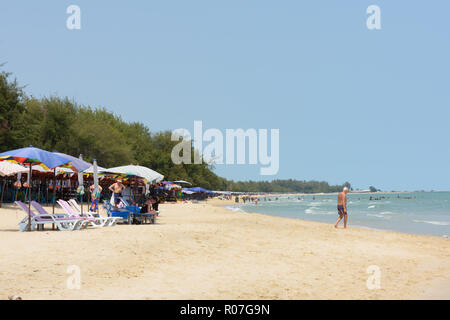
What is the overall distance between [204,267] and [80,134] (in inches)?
1359

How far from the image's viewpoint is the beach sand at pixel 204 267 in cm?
625

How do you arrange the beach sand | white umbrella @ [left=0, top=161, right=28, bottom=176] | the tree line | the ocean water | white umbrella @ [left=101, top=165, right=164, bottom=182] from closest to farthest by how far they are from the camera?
the beach sand, white umbrella @ [left=101, top=165, right=164, bottom=182], white umbrella @ [left=0, top=161, right=28, bottom=176], the ocean water, the tree line

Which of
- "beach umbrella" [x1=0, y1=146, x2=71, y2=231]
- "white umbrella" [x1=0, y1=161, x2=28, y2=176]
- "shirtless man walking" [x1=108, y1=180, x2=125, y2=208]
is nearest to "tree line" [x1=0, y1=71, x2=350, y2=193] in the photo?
"white umbrella" [x1=0, y1=161, x2=28, y2=176]

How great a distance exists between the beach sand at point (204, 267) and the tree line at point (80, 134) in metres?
19.8

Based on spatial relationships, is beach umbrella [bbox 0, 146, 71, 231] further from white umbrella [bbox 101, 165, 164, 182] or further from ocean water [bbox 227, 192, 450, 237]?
ocean water [bbox 227, 192, 450, 237]

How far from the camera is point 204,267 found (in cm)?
791

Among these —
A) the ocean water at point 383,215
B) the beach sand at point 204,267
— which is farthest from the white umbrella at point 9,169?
the ocean water at point 383,215

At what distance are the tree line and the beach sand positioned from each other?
64.8 feet

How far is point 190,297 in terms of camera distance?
5891 mm

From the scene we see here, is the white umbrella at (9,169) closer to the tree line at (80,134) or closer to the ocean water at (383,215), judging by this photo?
the tree line at (80,134)

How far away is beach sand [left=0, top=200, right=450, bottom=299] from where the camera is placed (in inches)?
246

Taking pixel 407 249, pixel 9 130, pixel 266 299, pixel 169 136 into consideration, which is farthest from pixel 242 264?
pixel 169 136
